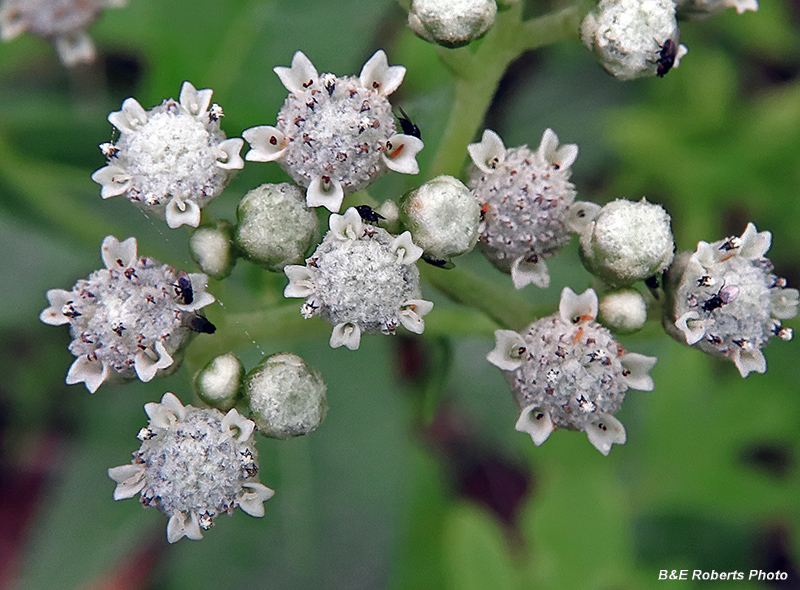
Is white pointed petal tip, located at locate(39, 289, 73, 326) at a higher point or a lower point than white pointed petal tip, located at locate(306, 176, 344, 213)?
lower

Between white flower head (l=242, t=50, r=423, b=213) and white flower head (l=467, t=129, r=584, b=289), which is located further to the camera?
white flower head (l=467, t=129, r=584, b=289)

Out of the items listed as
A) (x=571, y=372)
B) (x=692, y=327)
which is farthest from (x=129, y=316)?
(x=692, y=327)

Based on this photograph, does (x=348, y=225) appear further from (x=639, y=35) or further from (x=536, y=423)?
(x=639, y=35)

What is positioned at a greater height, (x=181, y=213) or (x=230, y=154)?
(x=230, y=154)

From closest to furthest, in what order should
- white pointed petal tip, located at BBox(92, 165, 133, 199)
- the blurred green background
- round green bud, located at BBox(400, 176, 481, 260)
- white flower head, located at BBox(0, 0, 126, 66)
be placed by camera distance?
1. round green bud, located at BBox(400, 176, 481, 260)
2. white pointed petal tip, located at BBox(92, 165, 133, 199)
3. white flower head, located at BBox(0, 0, 126, 66)
4. the blurred green background

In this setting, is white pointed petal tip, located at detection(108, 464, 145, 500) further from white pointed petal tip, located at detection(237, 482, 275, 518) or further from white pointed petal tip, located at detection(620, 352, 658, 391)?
white pointed petal tip, located at detection(620, 352, 658, 391)

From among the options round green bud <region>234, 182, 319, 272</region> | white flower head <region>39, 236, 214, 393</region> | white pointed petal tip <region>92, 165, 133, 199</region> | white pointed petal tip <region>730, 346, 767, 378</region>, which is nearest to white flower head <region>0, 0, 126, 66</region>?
white pointed petal tip <region>92, 165, 133, 199</region>
